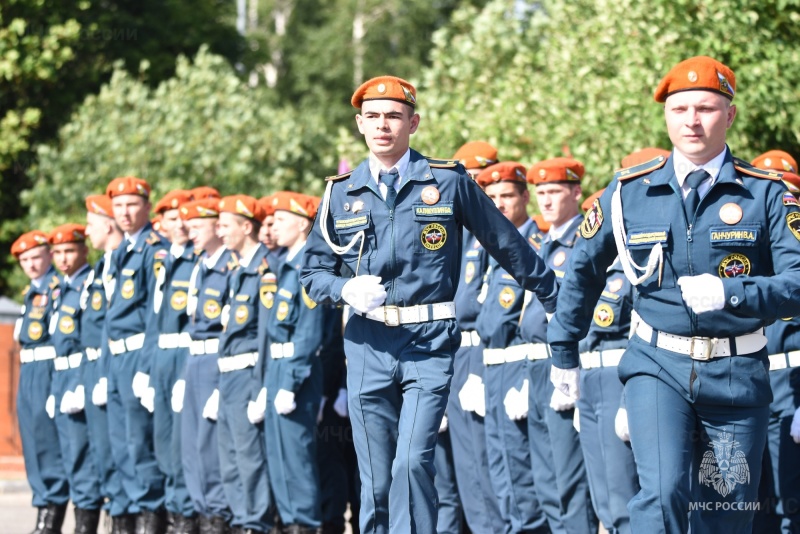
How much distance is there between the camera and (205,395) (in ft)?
35.0

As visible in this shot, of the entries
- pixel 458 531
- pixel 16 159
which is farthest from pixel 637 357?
pixel 16 159

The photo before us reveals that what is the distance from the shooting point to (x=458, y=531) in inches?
373

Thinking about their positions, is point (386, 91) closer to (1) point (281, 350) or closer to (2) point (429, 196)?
(2) point (429, 196)

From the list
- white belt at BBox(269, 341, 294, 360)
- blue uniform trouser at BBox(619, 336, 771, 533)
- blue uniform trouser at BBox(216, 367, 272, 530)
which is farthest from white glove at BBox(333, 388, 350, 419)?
blue uniform trouser at BBox(619, 336, 771, 533)

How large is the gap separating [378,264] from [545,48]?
10660 mm

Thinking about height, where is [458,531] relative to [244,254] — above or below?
below

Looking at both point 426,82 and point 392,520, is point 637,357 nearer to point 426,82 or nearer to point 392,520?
point 392,520

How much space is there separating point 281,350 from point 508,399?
5.93 ft

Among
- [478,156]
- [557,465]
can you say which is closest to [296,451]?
[557,465]

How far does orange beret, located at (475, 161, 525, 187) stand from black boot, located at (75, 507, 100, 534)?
4.26 metres

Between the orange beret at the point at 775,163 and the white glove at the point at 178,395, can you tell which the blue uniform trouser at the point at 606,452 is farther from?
the white glove at the point at 178,395

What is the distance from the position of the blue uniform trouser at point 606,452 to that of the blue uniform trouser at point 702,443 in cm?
200

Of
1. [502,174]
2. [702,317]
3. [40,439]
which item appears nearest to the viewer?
[702,317]

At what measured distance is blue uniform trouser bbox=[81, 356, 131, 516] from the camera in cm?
1116
